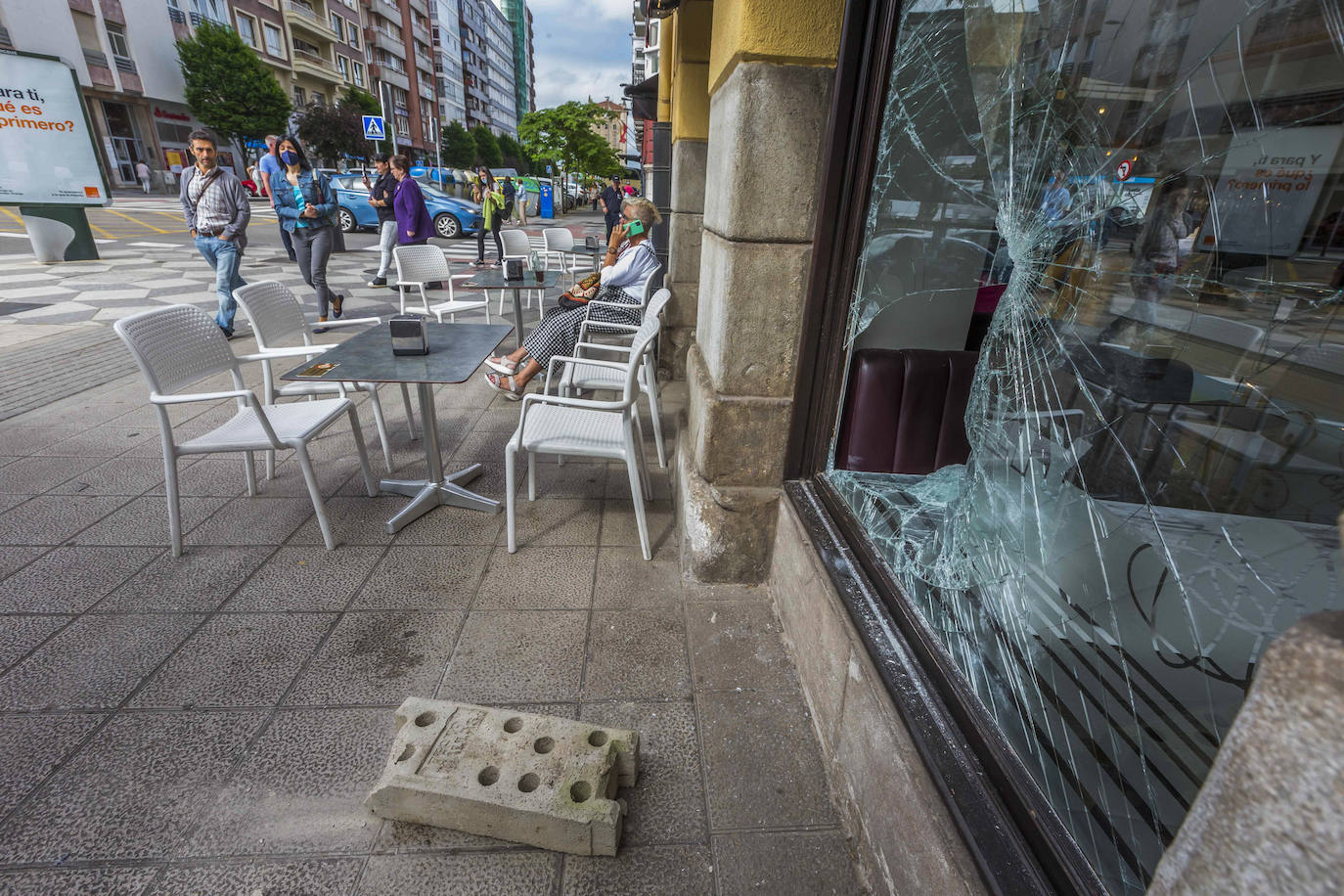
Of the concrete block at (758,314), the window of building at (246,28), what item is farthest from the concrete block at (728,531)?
the window of building at (246,28)

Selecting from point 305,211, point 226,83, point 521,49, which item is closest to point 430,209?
point 305,211

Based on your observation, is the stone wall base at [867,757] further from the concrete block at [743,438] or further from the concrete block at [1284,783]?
the concrete block at [1284,783]

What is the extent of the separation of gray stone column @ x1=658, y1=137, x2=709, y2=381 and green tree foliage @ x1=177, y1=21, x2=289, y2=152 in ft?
110

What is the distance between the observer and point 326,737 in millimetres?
1865

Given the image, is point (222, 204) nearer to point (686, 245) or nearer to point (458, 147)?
point (686, 245)

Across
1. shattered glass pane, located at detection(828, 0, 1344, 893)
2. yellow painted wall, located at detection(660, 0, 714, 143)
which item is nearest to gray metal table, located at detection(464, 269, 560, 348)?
yellow painted wall, located at detection(660, 0, 714, 143)

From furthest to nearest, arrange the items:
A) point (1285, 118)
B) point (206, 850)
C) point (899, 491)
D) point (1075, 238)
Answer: point (899, 491), point (206, 850), point (1075, 238), point (1285, 118)

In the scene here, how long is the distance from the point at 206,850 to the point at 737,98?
267 cm

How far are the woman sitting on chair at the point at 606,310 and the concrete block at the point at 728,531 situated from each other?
2.04 meters

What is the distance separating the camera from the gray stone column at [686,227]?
15.9 feet

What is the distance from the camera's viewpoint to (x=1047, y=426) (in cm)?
151

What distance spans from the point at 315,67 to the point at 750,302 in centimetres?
4590

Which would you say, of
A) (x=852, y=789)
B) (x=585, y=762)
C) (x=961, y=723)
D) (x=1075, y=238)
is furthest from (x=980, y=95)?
(x=585, y=762)

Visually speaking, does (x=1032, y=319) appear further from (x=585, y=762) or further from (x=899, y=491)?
(x=585, y=762)
